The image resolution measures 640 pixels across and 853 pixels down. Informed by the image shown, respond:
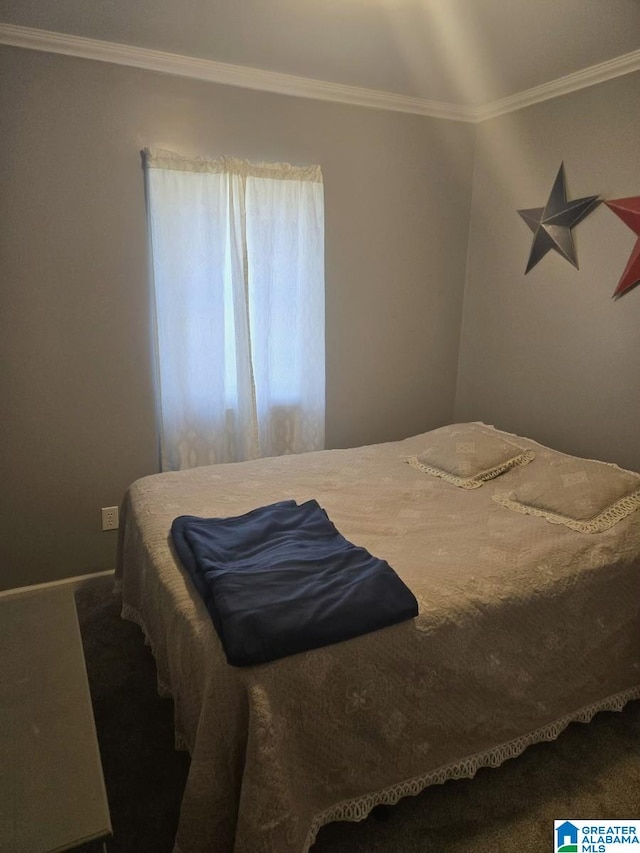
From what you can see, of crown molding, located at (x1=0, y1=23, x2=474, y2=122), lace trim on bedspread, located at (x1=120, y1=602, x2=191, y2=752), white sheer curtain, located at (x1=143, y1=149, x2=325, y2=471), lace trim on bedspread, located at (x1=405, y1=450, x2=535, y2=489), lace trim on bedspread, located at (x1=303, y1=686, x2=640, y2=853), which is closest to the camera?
lace trim on bedspread, located at (x1=303, y1=686, x2=640, y2=853)

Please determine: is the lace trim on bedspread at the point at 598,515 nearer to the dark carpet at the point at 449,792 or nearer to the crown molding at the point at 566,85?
the dark carpet at the point at 449,792

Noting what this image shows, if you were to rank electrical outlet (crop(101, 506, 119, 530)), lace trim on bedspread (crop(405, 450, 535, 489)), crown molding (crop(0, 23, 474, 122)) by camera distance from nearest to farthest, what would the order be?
1. crown molding (crop(0, 23, 474, 122))
2. lace trim on bedspread (crop(405, 450, 535, 489))
3. electrical outlet (crop(101, 506, 119, 530))

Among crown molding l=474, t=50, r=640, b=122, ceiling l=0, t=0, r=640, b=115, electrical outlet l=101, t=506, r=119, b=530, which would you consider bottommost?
electrical outlet l=101, t=506, r=119, b=530

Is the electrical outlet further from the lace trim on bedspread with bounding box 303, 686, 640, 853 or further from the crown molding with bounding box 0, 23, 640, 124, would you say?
the crown molding with bounding box 0, 23, 640, 124

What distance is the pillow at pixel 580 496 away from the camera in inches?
82.2

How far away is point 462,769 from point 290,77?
2.87 meters

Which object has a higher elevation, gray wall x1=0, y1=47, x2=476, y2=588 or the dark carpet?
gray wall x1=0, y1=47, x2=476, y2=588

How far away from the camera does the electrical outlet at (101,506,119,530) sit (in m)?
2.77

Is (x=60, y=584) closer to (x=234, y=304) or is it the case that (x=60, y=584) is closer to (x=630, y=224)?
(x=234, y=304)

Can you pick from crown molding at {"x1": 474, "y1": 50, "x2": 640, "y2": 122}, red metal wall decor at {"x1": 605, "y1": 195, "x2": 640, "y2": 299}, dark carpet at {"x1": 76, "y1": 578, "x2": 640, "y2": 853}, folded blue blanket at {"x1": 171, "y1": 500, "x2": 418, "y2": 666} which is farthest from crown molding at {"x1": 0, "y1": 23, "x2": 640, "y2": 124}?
dark carpet at {"x1": 76, "y1": 578, "x2": 640, "y2": 853}

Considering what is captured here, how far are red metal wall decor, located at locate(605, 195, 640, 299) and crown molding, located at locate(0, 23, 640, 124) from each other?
53cm

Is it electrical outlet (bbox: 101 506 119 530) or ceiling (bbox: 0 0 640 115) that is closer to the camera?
ceiling (bbox: 0 0 640 115)

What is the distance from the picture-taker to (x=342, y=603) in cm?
146

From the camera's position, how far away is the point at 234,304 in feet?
9.07
